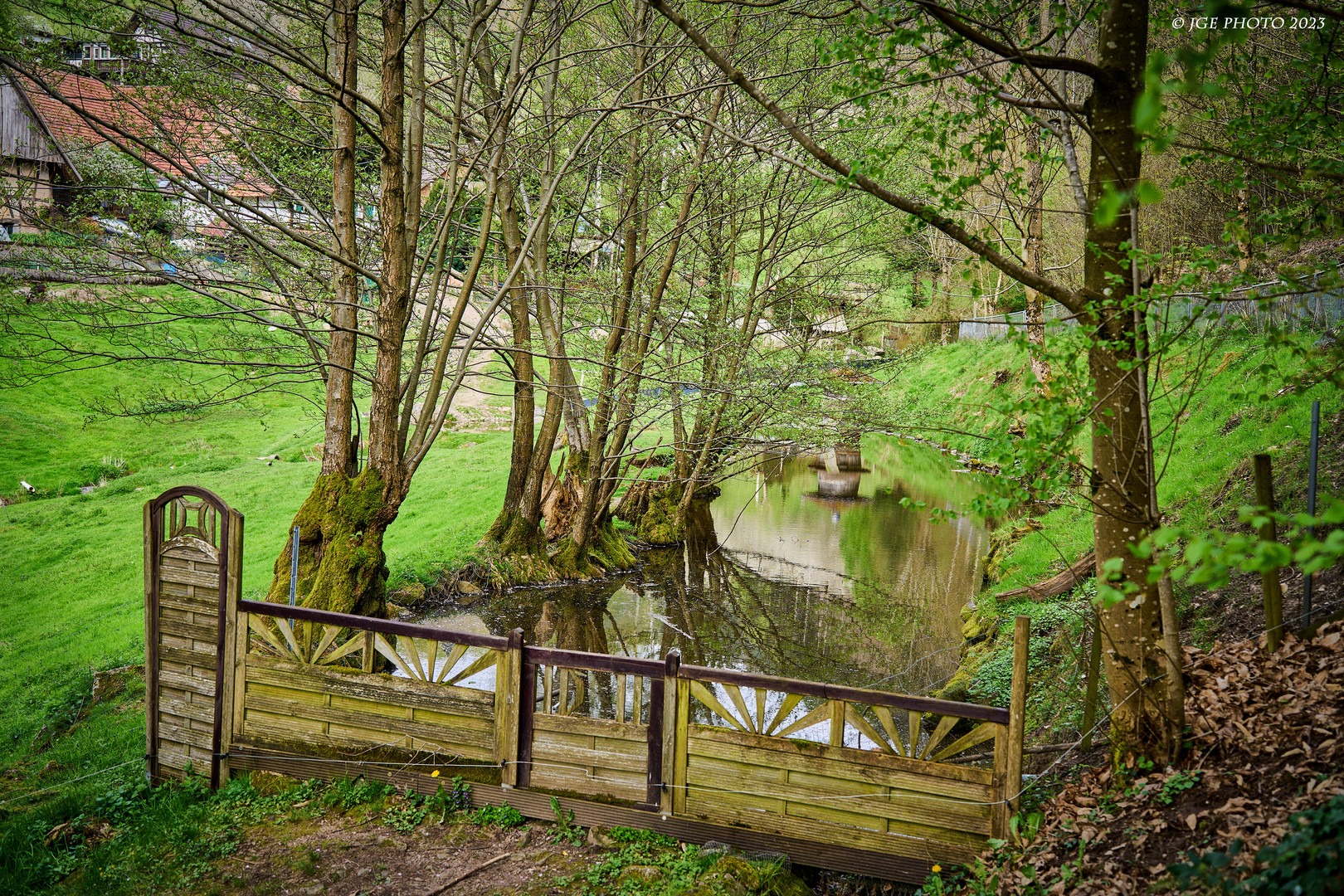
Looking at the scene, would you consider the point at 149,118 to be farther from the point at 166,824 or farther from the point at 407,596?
the point at 407,596

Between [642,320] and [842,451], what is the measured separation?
10944 mm

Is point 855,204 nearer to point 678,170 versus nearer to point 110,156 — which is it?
point 678,170

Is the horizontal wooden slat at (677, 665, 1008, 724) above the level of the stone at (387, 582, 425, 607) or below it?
above

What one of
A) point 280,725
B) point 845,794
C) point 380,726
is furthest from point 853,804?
point 280,725

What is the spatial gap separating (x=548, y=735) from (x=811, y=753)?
1.88 meters

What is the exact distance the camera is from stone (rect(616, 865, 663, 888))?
5.06 m

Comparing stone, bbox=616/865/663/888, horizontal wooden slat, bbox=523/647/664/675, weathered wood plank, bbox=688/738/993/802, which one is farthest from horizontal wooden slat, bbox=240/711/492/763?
weathered wood plank, bbox=688/738/993/802

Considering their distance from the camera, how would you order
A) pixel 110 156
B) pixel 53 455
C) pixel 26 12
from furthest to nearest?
1. pixel 53 455
2. pixel 110 156
3. pixel 26 12

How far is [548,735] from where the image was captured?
19.0 feet

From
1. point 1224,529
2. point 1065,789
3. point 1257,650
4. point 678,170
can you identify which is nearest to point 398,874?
point 1065,789

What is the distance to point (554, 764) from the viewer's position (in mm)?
5797

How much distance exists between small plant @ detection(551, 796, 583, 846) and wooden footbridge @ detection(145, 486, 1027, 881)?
0.06 metres

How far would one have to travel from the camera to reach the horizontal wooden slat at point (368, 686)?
5.98 meters

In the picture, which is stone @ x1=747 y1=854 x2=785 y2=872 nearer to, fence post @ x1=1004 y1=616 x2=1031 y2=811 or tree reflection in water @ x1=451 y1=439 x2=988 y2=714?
fence post @ x1=1004 y1=616 x2=1031 y2=811
